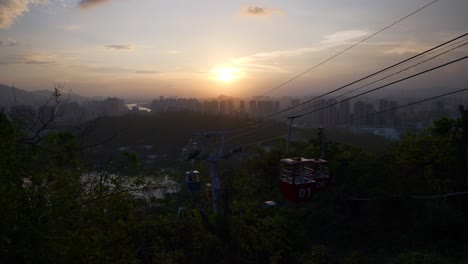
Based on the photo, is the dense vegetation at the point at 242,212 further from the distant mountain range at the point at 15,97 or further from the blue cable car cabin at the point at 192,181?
the blue cable car cabin at the point at 192,181

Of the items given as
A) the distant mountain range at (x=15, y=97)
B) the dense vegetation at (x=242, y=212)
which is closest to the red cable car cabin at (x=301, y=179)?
the dense vegetation at (x=242, y=212)

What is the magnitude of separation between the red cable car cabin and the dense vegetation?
0.86 metres

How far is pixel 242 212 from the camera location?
8.50 metres

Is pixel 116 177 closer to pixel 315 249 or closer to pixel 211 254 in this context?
pixel 211 254

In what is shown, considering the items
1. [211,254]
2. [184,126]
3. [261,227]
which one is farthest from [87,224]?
[184,126]

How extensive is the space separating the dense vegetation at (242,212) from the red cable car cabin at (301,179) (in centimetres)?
86

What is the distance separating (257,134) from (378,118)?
20.1 metres

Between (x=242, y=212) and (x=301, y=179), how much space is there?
177cm

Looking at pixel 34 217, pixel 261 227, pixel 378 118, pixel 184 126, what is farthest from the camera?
pixel 378 118

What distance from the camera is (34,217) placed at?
3740 millimetres

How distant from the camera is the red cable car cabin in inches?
340

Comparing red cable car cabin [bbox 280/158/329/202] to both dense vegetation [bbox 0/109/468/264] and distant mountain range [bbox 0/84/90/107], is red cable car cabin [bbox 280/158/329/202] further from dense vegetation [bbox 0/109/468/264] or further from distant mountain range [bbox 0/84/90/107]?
distant mountain range [bbox 0/84/90/107]

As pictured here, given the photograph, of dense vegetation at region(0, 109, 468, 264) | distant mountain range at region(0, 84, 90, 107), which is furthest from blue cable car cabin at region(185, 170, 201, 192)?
distant mountain range at region(0, 84, 90, 107)

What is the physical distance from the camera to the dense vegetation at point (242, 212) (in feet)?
12.7
